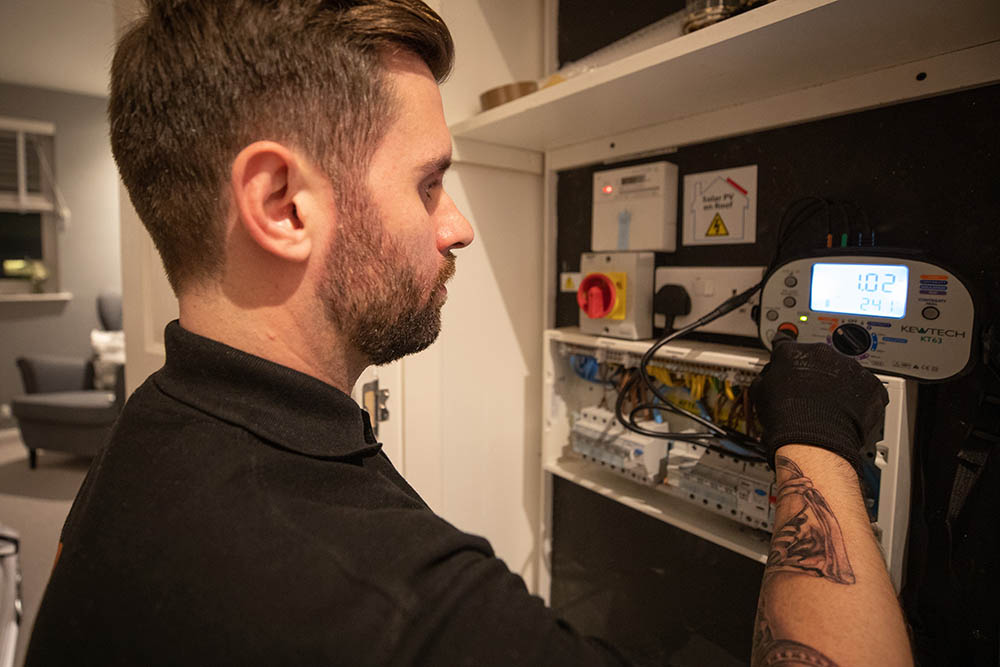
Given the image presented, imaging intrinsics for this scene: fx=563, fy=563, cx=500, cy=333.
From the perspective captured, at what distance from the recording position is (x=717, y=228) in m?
1.14

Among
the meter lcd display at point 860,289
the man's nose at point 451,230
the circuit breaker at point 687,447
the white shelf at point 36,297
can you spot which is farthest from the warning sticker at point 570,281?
the white shelf at point 36,297

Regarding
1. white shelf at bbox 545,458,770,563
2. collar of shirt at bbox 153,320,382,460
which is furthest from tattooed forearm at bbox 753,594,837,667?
white shelf at bbox 545,458,770,563

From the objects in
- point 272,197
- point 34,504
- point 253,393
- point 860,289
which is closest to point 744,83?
point 860,289

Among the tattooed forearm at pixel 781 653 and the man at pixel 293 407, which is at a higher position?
the man at pixel 293 407

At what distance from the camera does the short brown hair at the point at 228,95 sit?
55 centimetres

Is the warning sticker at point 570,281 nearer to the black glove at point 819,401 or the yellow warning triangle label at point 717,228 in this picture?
the yellow warning triangle label at point 717,228

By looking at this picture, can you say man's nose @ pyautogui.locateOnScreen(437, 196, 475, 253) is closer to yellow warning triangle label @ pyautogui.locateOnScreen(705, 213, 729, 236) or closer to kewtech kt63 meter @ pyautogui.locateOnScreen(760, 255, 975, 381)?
kewtech kt63 meter @ pyautogui.locateOnScreen(760, 255, 975, 381)

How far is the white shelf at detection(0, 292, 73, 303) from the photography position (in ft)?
13.5

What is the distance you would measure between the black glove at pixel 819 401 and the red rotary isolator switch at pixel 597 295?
16.5 inches

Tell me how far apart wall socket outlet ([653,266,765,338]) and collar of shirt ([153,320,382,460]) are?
0.82 meters

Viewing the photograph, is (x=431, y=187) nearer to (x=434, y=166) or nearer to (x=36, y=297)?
(x=434, y=166)

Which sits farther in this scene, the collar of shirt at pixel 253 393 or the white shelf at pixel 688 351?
the white shelf at pixel 688 351

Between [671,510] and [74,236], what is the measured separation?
507 centimetres

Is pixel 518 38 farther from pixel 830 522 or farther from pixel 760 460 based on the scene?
pixel 830 522
